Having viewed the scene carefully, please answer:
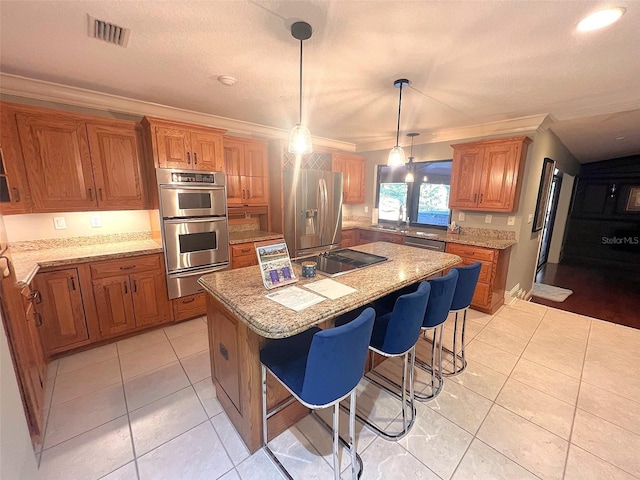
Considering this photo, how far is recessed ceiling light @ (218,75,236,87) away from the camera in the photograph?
2205 mm

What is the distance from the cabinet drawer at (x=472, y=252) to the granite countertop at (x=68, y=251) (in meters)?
3.56

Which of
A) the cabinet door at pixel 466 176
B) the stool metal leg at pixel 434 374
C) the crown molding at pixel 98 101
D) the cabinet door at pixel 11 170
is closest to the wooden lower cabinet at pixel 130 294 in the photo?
the cabinet door at pixel 11 170

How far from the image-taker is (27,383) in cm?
154

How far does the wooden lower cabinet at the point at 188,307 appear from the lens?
2.95 meters

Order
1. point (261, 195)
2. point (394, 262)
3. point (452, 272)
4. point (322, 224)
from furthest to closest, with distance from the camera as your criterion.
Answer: point (322, 224) → point (261, 195) → point (394, 262) → point (452, 272)

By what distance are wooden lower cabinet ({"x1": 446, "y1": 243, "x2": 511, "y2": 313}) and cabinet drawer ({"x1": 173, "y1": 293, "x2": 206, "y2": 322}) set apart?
3.26 metres

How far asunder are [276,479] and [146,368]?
5.13ft

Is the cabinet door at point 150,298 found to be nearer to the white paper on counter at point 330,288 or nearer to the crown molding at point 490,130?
the white paper on counter at point 330,288

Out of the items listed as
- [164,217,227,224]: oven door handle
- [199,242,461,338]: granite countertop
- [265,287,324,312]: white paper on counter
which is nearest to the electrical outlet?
[164,217,227,224]: oven door handle

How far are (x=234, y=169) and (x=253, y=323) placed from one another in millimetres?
2793

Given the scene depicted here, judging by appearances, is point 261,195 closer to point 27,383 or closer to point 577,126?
point 27,383

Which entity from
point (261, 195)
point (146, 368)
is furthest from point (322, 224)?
point (146, 368)

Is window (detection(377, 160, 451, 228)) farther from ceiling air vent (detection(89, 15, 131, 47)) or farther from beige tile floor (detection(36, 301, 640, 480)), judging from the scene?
ceiling air vent (detection(89, 15, 131, 47))

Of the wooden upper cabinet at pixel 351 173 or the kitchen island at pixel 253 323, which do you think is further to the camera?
the wooden upper cabinet at pixel 351 173
